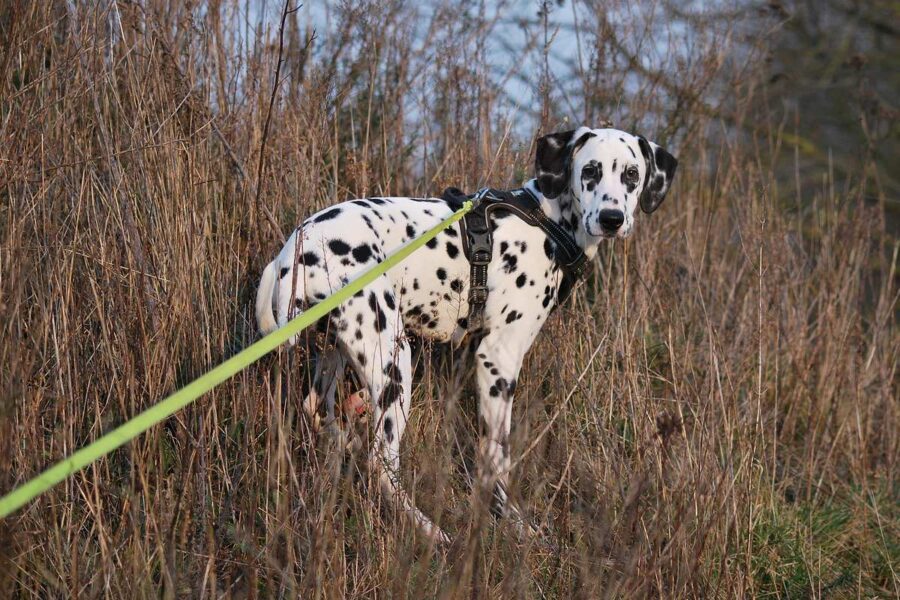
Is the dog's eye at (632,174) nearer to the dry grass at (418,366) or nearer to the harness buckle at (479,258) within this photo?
the dry grass at (418,366)

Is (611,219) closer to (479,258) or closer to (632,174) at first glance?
(632,174)

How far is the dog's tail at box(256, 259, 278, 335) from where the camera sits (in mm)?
2947

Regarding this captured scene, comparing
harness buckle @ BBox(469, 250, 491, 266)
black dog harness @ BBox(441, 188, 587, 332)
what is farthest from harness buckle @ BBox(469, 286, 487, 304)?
harness buckle @ BBox(469, 250, 491, 266)

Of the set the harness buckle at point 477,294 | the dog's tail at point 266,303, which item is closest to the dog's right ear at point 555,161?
the harness buckle at point 477,294

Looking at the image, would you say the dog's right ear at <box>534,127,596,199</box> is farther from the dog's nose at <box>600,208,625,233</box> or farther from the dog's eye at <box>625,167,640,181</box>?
the dog's nose at <box>600,208,625,233</box>

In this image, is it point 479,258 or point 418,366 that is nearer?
point 479,258

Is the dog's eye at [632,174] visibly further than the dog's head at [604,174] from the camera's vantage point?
Yes

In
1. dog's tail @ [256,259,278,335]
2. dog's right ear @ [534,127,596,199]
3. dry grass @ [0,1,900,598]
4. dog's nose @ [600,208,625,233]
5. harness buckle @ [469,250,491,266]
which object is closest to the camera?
dry grass @ [0,1,900,598]

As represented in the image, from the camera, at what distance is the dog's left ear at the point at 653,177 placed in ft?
11.9

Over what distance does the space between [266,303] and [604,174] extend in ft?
4.70

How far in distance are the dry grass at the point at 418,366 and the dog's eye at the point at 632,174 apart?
0.46 metres

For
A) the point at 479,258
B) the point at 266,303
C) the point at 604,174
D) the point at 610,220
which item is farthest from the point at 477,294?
the point at 266,303

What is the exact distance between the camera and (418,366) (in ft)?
13.0

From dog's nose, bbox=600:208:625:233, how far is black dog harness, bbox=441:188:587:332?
11.2 inches
